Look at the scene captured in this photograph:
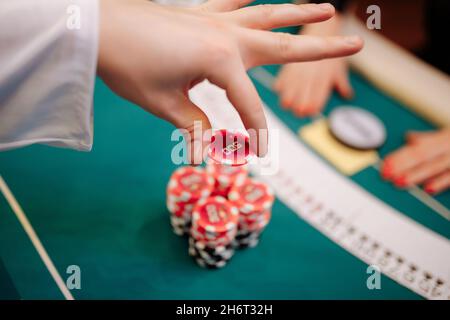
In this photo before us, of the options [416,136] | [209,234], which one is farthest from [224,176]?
[416,136]

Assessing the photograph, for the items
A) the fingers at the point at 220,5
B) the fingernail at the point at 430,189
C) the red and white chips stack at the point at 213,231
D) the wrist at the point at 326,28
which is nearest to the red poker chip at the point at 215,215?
the red and white chips stack at the point at 213,231

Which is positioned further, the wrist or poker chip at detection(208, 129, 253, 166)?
the wrist

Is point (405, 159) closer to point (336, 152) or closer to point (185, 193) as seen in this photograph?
point (336, 152)

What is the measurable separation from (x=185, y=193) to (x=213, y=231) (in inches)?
5.9

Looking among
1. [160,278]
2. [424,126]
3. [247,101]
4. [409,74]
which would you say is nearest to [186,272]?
[160,278]

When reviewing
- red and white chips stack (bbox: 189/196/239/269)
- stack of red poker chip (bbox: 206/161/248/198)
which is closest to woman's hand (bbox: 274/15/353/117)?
stack of red poker chip (bbox: 206/161/248/198)

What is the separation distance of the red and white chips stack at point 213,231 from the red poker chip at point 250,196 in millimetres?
23

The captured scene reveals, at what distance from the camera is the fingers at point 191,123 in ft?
2.81

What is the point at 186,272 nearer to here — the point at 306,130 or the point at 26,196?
the point at 26,196

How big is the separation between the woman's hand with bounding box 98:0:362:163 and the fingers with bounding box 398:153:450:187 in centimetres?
70

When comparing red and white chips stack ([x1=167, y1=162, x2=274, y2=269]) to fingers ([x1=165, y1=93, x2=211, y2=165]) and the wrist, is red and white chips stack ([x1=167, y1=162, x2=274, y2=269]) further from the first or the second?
the wrist

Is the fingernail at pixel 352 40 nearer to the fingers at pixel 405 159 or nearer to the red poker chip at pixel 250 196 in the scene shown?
the red poker chip at pixel 250 196

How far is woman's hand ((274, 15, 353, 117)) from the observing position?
161 cm
